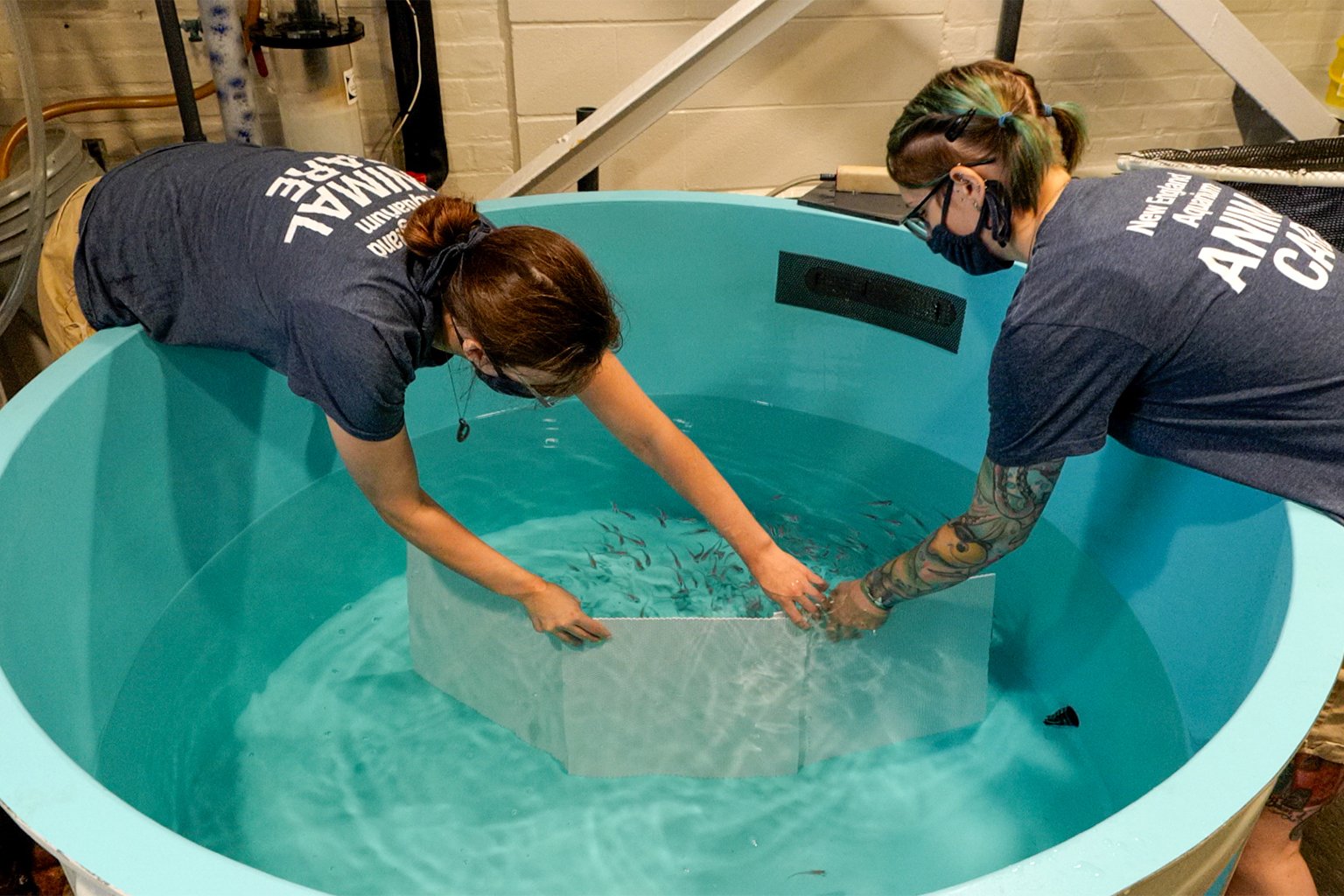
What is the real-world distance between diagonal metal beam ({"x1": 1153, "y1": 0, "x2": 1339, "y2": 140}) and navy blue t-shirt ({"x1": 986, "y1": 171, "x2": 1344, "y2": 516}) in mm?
1377

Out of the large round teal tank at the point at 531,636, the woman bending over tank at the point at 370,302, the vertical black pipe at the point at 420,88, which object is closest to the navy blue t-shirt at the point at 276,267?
the woman bending over tank at the point at 370,302

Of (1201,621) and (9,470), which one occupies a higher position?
(9,470)

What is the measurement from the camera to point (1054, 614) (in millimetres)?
1701

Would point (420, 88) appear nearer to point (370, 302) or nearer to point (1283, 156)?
point (370, 302)

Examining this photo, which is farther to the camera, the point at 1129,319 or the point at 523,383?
the point at 523,383

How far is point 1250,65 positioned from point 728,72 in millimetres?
1195

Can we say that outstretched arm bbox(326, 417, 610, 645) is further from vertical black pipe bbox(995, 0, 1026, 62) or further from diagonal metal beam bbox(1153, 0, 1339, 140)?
vertical black pipe bbox(995, 0, 1026, 62)

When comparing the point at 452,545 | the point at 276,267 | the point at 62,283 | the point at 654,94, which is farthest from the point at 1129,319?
the point at 62,283

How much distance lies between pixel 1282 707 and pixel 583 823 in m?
0.87

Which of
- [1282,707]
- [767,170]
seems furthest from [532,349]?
[767,170]

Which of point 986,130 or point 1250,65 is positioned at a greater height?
point 986,130

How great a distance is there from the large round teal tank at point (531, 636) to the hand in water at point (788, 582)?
233 millimetres

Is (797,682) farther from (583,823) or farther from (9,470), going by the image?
(9,470)

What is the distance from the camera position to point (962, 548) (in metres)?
1.30
